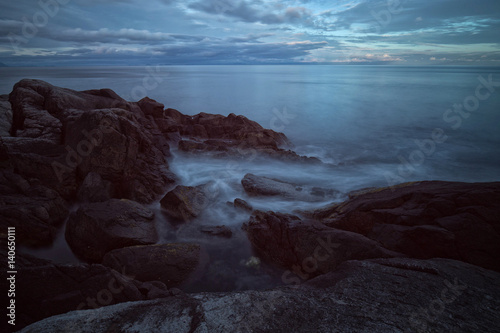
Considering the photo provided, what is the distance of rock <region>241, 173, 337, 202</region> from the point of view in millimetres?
9250

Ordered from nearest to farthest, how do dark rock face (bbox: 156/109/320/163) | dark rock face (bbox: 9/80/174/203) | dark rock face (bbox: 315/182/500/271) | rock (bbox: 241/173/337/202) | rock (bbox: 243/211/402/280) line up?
dark rock face (bbox: 315/182/500/271), rock (bbox: 243/211/402/280), dark rock face (bbox: 9/80/174/203), rock (bbox: 241/173/337/202), dark rock face (bbox: 156/109/320/163)

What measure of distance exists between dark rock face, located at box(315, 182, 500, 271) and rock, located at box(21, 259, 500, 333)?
2.39ft

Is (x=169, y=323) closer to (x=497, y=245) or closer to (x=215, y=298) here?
(x=215, y=298)

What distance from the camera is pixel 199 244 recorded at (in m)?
6.67

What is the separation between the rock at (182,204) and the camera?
25.3 ft

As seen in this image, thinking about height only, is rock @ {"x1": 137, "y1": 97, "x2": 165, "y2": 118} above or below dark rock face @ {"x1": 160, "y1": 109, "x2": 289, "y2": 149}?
above

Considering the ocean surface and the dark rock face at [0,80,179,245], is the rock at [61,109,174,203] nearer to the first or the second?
the dark rock face at [0,80,179,245]

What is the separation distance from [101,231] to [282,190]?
590cm

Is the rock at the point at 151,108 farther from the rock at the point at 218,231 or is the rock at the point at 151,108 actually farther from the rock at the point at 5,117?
the rock at the point at 218,231

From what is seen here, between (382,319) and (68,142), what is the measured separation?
31.4 ft

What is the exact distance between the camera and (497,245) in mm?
4402

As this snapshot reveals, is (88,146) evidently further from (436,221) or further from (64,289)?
(436,221)

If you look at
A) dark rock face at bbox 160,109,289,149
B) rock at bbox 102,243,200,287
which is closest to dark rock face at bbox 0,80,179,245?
rock at bbox 102,243,200,287

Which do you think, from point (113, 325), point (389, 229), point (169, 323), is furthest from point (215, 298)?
point (389, 229)
